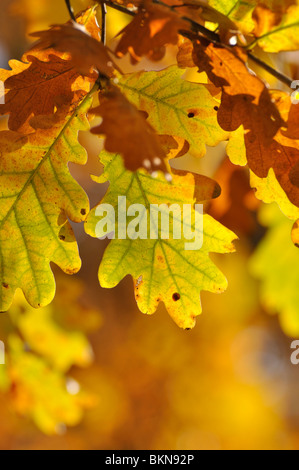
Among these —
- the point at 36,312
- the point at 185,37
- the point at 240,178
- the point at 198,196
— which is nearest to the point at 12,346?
the point at 36,312

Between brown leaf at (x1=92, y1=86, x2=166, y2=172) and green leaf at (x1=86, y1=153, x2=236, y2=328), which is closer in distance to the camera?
brown leaf at (x1=92, y1=86, x2=166, y2=172)

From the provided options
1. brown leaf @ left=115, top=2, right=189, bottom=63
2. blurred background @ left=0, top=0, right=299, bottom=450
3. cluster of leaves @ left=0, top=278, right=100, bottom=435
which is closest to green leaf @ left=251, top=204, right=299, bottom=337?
blurred background @ left=0, top=0, right=299, bottom=450

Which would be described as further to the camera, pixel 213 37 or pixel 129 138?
pixel 213 37

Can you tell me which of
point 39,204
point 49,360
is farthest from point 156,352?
point 39,204

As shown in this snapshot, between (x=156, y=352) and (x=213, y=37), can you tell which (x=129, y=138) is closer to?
(x=213, y=37)

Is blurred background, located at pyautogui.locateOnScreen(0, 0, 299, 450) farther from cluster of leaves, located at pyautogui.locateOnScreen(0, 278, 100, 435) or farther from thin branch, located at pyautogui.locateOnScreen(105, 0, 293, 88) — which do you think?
thin branch, located at pyautogui.locateOnScreen(105, 0, 293, 88)

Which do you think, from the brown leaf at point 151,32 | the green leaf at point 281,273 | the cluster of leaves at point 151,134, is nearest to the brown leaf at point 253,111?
the cluster of leaves at point 151,134

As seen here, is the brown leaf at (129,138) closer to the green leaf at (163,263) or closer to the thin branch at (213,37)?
the thin branch at (213,37)
